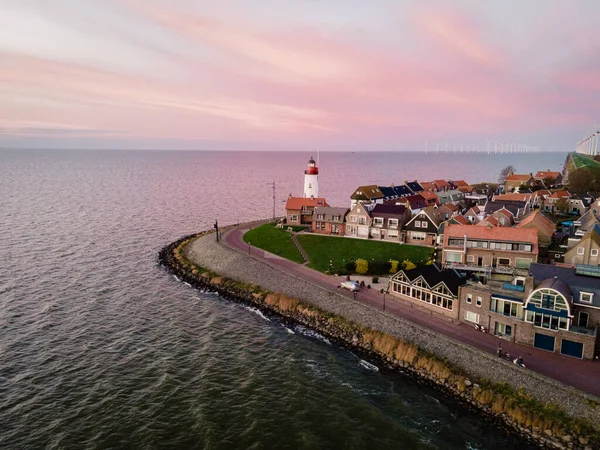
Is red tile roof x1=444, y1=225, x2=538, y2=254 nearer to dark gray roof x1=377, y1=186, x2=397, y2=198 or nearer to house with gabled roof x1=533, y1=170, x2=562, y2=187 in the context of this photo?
dark gray roof x1=377, y1=186, x2=397, y2=198

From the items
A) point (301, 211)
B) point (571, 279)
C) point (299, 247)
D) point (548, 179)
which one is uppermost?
point (548, 179)

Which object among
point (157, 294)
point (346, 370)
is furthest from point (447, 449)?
point (157, 294)

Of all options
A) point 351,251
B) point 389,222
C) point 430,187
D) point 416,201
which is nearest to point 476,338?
point 351,251

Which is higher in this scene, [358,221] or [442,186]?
[442,186]

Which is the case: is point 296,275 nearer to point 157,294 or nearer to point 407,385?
point 157,294

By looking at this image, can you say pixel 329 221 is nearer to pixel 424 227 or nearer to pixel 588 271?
pixel 424 227

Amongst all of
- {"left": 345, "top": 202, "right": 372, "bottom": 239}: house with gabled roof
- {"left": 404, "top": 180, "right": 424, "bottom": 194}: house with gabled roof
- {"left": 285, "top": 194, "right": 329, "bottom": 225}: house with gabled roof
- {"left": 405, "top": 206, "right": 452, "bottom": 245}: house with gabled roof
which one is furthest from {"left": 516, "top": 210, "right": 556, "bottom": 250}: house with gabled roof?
{"left": 404, "top": 180, "right": 424, "bottom": 194}: house with gabled roof
